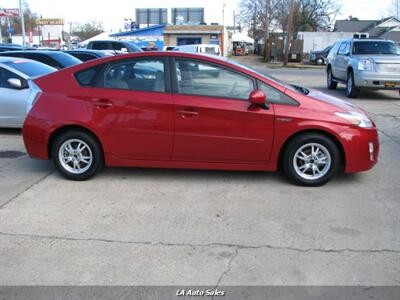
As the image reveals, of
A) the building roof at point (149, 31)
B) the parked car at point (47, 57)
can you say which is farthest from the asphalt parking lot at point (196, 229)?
the building roof at point (149, 31)

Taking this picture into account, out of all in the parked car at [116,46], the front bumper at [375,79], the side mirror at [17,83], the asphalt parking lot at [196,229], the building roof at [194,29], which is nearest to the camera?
the asphalt parking lot at [196,229]

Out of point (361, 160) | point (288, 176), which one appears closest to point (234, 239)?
point (288, 176)

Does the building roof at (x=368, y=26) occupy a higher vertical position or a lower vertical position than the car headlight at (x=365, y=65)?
higher

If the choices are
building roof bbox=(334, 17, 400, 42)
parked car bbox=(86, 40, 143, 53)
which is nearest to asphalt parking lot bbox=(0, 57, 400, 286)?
parked car bbox=(86, 40, 143, 53)

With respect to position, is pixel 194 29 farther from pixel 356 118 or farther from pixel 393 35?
pixel 356 118

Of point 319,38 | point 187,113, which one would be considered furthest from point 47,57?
point 319,38

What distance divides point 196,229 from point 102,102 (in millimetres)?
2111

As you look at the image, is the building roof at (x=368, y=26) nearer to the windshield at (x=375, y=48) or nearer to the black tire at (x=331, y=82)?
the black tire at (x=331, y=82)

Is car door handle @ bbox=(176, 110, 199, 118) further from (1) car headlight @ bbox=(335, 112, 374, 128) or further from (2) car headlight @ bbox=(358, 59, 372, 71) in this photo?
(2) car headlight @ bbox=(358, 59, 372, 71)

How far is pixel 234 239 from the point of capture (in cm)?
399

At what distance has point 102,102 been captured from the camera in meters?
5.36

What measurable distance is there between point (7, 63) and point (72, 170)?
427 centimetres

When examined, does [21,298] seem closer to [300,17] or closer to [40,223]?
[40,223]

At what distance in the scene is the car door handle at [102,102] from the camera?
535cm
